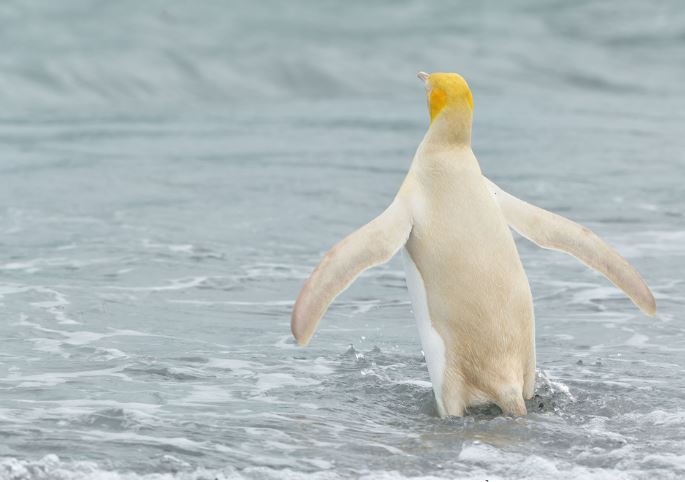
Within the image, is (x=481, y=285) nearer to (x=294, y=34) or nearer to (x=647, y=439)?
(x=647, y=439)

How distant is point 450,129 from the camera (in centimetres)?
535

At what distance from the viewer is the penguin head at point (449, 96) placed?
17.6 ft

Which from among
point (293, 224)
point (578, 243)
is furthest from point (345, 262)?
point (293, 224)

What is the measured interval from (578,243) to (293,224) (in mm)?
4576

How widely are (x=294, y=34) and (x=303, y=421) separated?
13.2 m

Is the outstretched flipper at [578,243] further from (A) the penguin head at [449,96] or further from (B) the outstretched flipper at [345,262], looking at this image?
(B) the outstretched flipper at [345,262]

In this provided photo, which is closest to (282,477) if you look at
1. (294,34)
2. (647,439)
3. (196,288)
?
(647,439)

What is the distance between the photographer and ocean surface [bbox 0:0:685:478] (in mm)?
4824

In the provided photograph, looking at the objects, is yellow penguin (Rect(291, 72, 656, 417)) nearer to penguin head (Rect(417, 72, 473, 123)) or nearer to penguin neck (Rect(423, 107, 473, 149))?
penguin neck (Rect(423, 107, 473, 149))

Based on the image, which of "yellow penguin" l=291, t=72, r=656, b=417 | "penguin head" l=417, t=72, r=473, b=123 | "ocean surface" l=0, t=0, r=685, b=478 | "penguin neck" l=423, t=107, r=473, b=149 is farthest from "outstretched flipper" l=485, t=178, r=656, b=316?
"ocean surface" l=0, t=0, r=685, b=478

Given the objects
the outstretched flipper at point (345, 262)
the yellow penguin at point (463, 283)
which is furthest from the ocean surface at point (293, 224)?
the outstretched flipper at point (345, 262)

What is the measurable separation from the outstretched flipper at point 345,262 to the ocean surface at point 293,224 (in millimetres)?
434

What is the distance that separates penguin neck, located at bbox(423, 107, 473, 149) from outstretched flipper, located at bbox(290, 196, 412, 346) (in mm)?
310

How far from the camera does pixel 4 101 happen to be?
615 inches
